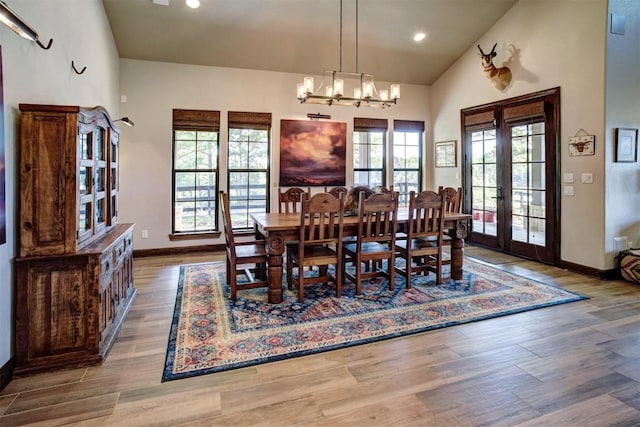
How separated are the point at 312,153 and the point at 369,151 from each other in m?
1.19

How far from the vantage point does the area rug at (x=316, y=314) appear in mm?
2531

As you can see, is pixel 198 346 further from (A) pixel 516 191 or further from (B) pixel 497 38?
(B) pixel 497 38

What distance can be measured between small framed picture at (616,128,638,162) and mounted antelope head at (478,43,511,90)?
66.4 inches

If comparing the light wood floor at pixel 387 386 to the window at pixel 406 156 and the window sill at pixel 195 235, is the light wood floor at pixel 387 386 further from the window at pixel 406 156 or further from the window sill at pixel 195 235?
the window at pixel 406 156

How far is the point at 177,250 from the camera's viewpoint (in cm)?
569

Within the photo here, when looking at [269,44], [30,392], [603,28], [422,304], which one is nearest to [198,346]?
[30,392]

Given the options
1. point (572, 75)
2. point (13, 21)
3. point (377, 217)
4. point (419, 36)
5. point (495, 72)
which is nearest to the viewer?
point (13, 21)

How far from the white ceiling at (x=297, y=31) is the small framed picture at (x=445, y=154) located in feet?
5.00

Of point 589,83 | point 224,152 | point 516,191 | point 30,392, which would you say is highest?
point 589,83

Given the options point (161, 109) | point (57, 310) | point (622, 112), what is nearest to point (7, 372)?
point (57, 310)

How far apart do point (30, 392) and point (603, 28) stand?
6.16 m

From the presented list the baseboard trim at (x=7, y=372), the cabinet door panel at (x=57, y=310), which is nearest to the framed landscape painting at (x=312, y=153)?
the cabinet door panel at (x=57, y=310)

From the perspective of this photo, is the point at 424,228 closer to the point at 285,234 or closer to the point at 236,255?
the point at 285,234

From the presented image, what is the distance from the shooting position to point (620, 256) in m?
4.25
